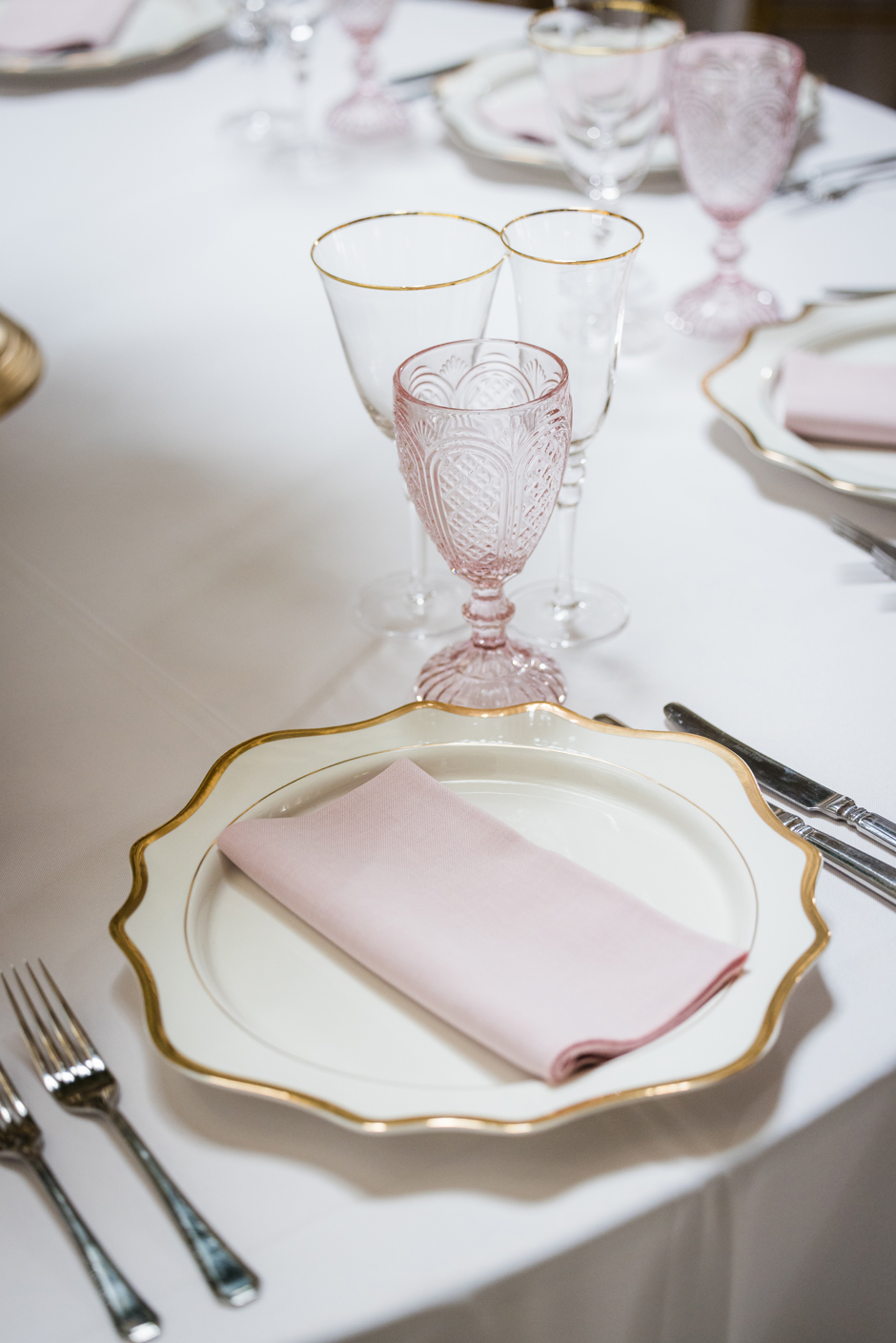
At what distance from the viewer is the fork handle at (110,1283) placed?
0.38 meters

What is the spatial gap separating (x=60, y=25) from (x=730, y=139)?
1130 millimetres

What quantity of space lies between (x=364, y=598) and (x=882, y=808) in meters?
0.35

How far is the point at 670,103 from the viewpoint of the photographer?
41.0 inches

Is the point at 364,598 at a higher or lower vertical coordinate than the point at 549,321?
lower

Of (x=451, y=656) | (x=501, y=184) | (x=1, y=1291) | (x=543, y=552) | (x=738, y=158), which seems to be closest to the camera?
(x=1, y=1291)

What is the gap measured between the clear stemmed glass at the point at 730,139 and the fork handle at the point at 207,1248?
33.9 inches

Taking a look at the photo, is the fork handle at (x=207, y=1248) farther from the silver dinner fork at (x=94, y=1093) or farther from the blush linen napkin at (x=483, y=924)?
the blush linen napkin at (x=483, y=924)

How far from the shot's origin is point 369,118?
1.51 m

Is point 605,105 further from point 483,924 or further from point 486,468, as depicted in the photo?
point 483,924

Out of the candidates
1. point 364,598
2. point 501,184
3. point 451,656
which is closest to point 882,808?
point 451,656

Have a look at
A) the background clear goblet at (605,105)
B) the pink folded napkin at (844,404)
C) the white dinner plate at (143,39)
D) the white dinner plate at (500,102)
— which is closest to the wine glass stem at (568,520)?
the pink folded napkin at (844,404)

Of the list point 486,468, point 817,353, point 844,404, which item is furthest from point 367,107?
point 486,468

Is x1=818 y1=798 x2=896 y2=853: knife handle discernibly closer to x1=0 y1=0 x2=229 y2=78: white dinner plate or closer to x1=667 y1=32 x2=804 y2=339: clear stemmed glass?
x1=667 y1=32 x2=804 y2=339: clear stemmed glass

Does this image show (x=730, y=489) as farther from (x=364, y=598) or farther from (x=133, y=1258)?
(x=133, y=1258)
